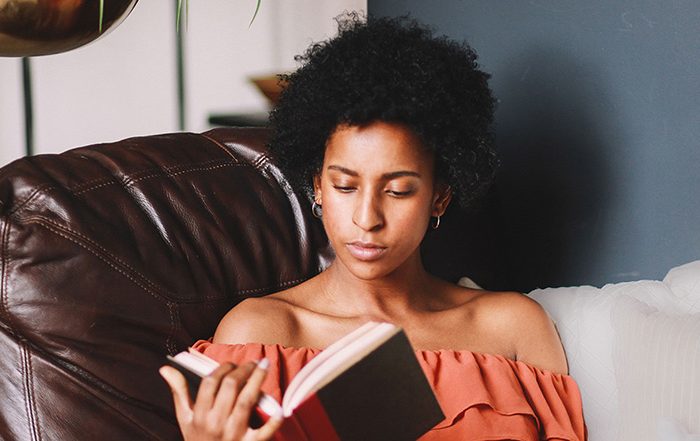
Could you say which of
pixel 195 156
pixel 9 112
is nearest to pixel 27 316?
pixel 195 156

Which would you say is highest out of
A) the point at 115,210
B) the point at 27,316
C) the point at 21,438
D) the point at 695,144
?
the point at 695,144

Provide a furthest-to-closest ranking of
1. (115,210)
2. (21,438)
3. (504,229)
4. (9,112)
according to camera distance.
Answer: (9,112), (504,229), (115,210), (21,438)

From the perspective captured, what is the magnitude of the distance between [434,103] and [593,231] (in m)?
0.48

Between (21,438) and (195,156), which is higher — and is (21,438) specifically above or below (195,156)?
below

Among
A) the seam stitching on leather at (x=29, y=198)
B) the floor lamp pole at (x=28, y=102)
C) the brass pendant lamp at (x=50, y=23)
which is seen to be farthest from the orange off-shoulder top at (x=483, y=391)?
the floor lamp pole at (x=28, y=102)

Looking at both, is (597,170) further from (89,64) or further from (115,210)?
(89,64)

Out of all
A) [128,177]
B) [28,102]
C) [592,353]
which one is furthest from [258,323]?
[28,102]

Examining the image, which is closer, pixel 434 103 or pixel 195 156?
pixel 434 103

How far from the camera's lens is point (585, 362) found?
156 centimetres

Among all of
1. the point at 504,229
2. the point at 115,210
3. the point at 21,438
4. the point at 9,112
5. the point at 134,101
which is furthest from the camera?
the point at 134,101

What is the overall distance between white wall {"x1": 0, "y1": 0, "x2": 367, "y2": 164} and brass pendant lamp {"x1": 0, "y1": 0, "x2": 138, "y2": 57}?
166 centimetres

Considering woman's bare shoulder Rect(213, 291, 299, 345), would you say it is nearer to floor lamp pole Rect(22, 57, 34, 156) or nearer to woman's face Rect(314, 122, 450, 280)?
woman's face Rect(314, 122, 450, 280)

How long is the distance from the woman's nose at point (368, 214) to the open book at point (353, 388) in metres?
0.40

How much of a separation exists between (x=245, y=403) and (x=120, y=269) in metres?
0.54
